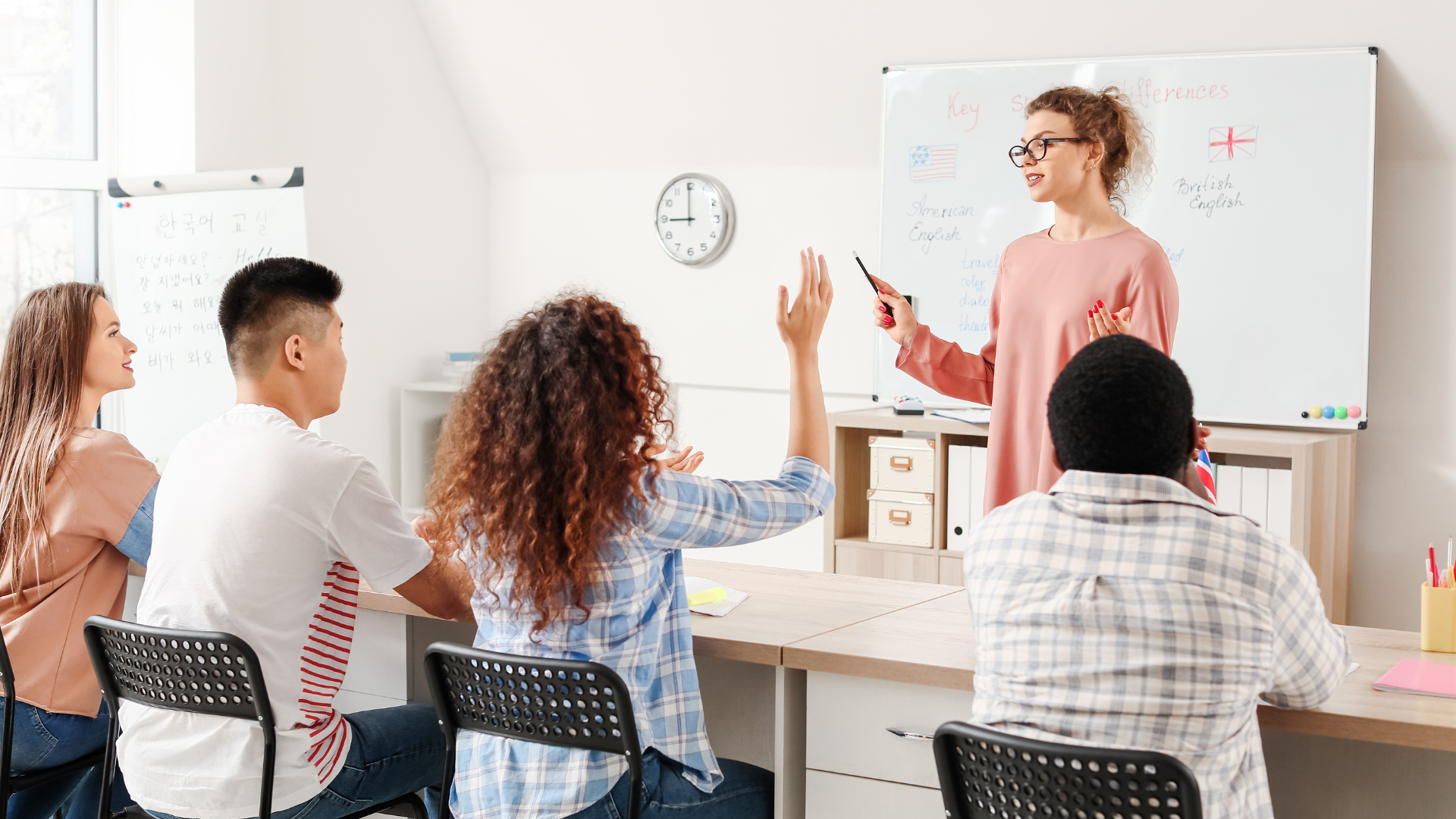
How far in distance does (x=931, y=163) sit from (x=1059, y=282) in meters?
1.92

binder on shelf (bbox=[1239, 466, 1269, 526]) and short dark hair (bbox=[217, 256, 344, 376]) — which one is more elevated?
short dark hair (bbox=[217, 256, 344, 376])

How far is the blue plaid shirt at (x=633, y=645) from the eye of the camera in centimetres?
156

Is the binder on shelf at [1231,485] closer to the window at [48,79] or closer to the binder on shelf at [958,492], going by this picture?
the binder on shelf at [958,492]

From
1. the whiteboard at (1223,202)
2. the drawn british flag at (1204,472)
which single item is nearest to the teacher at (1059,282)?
the drawn british flag at (1204,472)

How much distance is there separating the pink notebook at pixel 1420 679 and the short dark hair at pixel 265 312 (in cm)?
155

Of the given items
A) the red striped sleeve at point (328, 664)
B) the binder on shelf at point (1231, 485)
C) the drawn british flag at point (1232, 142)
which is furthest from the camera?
the drawn british flag at point (1232, 142)

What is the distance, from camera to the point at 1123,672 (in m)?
1.25

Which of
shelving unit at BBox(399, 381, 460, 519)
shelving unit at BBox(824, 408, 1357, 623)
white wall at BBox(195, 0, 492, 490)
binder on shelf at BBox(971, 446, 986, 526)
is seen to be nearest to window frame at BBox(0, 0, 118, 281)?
white wall at BBox(195, 0, 492, 490)

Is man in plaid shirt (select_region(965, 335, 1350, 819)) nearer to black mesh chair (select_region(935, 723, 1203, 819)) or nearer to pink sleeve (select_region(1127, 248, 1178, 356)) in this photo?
black mesh chair (select_region(935, 723, 1203, 819))

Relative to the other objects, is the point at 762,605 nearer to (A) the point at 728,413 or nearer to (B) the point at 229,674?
(B) the point at 229,674

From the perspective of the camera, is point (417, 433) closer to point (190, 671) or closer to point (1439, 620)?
point (190, 671)

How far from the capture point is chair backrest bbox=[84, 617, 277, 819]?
1621 mm

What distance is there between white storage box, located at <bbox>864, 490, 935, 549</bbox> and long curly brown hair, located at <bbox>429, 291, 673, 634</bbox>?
2.36m

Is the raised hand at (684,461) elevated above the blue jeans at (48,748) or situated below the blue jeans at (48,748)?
above
